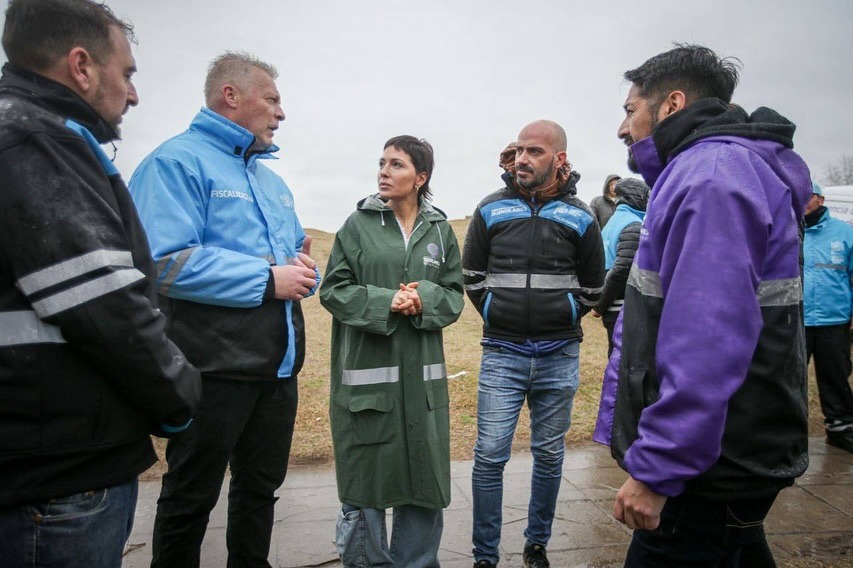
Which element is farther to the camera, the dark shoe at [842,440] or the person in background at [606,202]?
the person in background at [606,202]

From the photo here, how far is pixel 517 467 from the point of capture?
4.88 m

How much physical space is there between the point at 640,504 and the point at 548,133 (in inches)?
93.9

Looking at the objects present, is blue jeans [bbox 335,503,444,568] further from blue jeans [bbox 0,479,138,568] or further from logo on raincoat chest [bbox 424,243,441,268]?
blue jeans [bbox 0,479,138,568]

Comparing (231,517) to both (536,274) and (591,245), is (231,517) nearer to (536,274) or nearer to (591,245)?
(536,274)

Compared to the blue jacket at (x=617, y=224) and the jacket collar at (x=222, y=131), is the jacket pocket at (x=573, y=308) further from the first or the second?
the jacket collar at (x=222, y=131)

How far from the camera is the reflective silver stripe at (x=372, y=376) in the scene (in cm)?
303

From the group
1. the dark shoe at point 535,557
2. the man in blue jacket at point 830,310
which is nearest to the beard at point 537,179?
the dark shoe at point 535,557

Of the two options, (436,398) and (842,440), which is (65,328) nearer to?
(436,398)

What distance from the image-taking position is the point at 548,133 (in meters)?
3.55

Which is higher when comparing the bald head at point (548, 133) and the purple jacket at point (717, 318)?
the bald head at point (548, 133)

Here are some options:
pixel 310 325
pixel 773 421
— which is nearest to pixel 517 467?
pixel 773 421

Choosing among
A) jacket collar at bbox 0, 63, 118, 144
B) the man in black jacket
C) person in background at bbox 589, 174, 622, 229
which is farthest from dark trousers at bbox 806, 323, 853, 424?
jacket collar at bbox 0, 63, 118, 144

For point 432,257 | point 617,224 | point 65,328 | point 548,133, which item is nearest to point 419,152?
point 432,257

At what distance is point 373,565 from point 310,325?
8.77 meters
